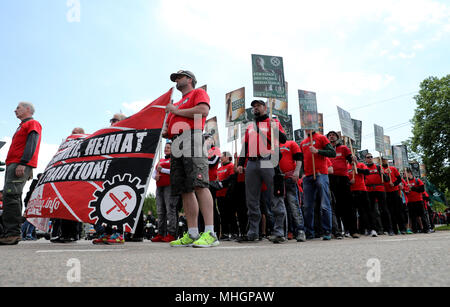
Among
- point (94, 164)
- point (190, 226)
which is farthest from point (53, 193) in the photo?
point (190, 226)

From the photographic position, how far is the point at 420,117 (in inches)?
1294

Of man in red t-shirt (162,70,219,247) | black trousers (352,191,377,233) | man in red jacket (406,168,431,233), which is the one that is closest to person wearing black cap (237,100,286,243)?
man in red t-shirt (162,70,219,247)

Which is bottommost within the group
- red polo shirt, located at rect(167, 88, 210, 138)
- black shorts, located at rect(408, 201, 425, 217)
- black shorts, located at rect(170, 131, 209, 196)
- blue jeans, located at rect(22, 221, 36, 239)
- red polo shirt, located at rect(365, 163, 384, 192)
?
blue jeans, located at rect(22, 221, 36, 239)

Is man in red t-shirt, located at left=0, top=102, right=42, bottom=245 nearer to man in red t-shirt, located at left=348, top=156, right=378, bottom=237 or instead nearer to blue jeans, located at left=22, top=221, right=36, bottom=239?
man in red t-shirt, located at left=348, top=156, right=378, bottom=237

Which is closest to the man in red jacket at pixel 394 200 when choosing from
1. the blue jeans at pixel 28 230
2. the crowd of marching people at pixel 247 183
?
the crowd of marching people at pixel 247 183

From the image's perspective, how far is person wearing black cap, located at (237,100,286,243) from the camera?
542 centimetres

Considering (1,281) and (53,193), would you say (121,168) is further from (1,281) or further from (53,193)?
(1,281)

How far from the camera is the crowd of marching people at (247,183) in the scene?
171 inches

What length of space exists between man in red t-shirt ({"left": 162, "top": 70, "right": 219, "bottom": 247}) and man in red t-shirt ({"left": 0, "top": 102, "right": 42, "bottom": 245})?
258cm

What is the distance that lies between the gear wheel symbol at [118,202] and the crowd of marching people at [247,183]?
58cm

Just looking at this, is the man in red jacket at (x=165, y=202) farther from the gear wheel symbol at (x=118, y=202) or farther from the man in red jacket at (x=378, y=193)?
the man in red jacket at (x=378, y=193)

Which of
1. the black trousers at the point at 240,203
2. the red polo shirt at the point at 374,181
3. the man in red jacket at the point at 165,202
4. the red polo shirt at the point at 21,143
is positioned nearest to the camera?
the red polo shirt at the point at 21,143

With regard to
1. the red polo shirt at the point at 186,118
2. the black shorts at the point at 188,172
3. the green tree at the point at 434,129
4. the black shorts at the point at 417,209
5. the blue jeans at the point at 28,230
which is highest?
the green tree at the point at 434,129
